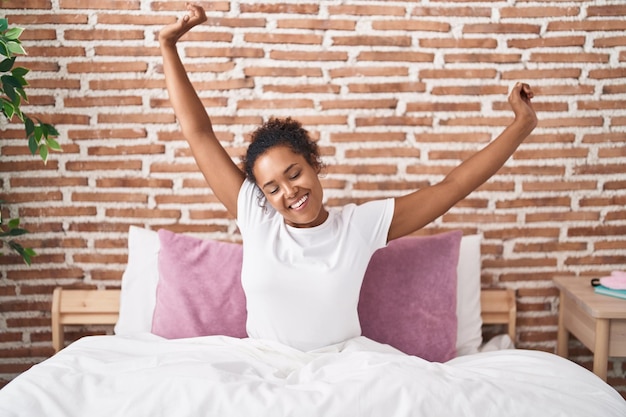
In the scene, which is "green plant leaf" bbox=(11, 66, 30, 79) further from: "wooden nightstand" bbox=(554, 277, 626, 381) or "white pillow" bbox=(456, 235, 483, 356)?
"wooden nightstand" bbox=(554, 277, 626, 381)

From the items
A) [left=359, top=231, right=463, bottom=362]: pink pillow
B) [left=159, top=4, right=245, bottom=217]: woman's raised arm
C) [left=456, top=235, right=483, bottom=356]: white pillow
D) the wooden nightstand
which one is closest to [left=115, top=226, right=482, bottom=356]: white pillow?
[left=456, top=235, right=483, bottom=356]: white pillow

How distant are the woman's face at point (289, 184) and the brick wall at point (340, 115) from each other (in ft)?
1.96

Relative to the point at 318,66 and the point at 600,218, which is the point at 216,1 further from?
the point at 600,218

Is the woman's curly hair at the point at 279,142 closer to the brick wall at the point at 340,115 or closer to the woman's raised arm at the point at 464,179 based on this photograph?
the woman's raised arm at the point at 464,179

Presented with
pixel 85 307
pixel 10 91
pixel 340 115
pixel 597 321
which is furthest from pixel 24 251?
pixel 597 321

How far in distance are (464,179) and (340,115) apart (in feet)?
2.15

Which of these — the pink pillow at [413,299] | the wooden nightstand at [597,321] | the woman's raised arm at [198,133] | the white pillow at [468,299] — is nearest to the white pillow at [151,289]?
the white pillow at [468,299]

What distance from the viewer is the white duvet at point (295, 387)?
4.53ft

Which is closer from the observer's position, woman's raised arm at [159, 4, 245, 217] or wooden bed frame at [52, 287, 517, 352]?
woman's raised arm at [159, 4, 245, 217]

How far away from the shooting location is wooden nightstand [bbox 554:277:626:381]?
2.03m

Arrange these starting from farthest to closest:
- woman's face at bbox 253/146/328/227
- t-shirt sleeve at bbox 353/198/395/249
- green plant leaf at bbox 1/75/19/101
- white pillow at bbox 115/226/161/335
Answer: white pillow at bbox 115/226/161/335
green plant leaf at bbox 1/75/19/101
t-shirt sleeve at bbox 353/198/395/249
woman's face at bbox 253/146/328/227

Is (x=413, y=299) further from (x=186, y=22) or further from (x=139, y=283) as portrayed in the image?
(x=186, y=22)

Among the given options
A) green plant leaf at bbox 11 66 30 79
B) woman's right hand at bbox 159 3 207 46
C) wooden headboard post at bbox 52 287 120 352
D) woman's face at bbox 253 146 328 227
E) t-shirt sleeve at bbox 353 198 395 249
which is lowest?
wooden headboard post at bbox 52 287 120 352

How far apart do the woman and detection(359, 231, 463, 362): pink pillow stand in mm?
225
